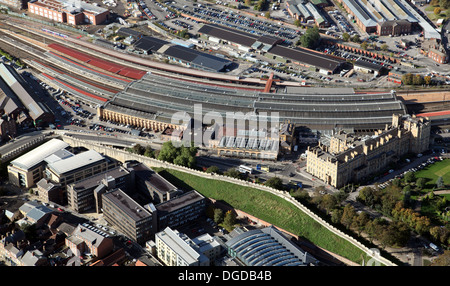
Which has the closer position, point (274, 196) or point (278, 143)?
point (274, 196)

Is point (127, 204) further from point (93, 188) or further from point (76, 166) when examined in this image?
point (76, 166)

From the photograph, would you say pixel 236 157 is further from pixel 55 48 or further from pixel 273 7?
pixel 273 7

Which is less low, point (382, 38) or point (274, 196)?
point (382, 38)

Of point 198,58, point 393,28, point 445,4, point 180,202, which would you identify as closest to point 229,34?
point 198,58

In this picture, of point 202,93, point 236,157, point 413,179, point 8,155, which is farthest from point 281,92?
point 8,155

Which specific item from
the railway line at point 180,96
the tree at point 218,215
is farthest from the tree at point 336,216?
the railway line at point 180,96

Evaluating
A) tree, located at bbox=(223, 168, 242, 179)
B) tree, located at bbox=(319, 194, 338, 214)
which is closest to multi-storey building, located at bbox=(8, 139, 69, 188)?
tree, located at bbox=(223, 168, 242, 179)
